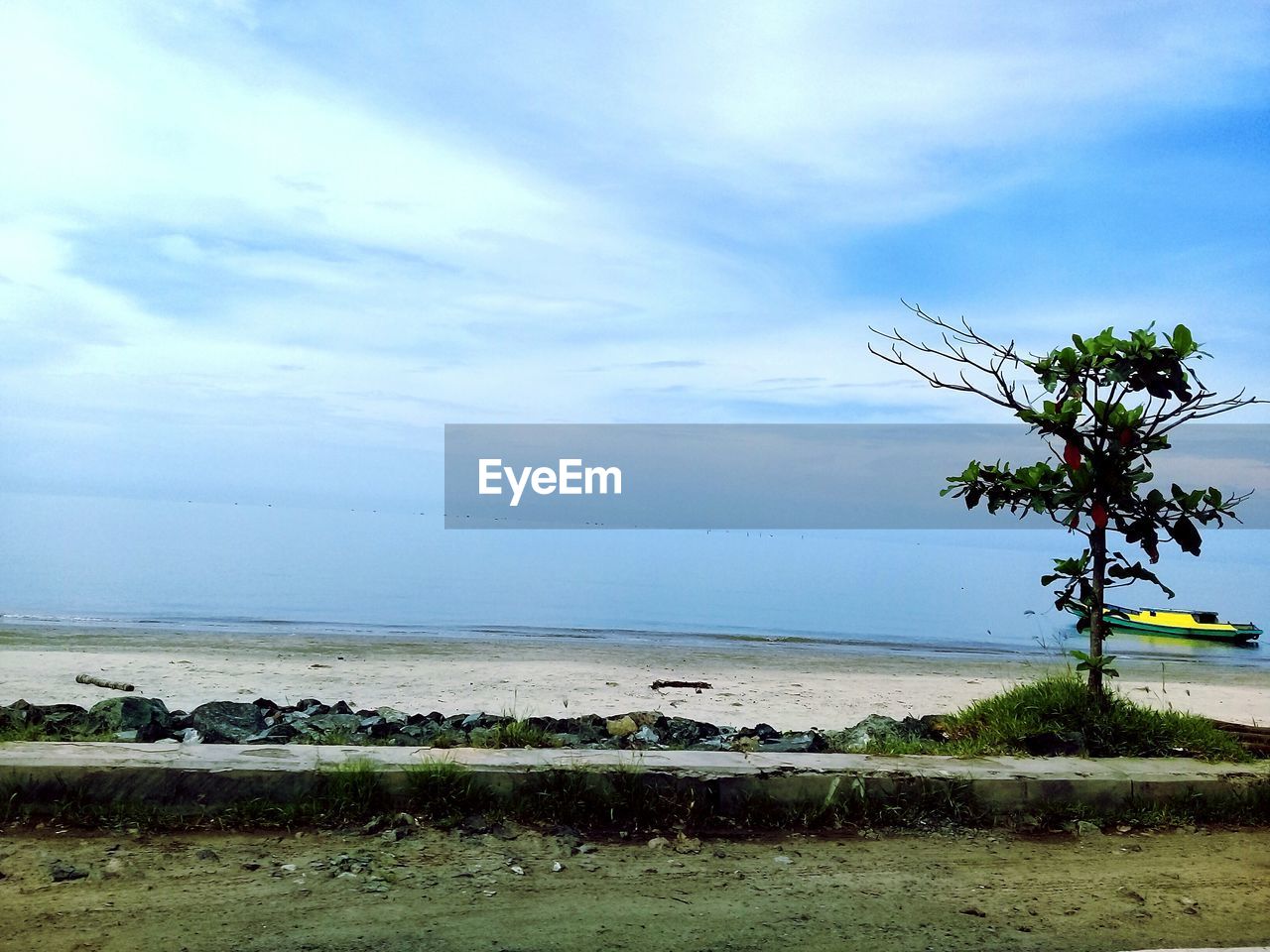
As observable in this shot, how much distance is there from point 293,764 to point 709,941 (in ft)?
7.16

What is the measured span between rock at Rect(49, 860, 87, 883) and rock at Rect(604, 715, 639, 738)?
3.52 m

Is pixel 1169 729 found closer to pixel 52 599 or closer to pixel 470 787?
pixel 470 787

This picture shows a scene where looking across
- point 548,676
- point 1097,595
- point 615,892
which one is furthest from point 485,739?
point 548,676

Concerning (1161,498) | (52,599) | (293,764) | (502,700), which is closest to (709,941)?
(293,764)

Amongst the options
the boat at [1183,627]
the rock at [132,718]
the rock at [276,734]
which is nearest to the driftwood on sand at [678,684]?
the rock at [132,718]

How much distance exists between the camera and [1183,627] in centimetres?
2834

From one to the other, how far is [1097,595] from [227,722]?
567 centimetres

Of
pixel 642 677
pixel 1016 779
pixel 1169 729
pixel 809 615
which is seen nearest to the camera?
pixel 1016 779

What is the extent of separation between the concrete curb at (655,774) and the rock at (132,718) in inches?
64.9

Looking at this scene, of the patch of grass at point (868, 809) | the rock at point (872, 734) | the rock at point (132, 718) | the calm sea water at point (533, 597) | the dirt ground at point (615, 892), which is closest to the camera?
the dirt ground at point (615, 892)

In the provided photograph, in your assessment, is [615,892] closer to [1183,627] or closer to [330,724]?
[330,724]

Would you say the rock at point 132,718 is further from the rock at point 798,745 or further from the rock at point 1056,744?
the rock at point 1056,744

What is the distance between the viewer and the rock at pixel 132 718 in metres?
6.43

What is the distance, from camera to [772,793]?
4.84 meters
